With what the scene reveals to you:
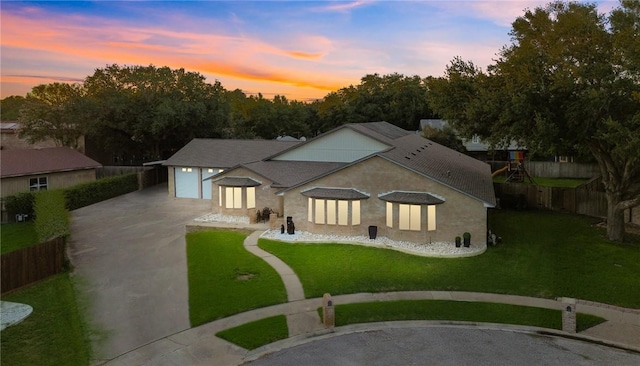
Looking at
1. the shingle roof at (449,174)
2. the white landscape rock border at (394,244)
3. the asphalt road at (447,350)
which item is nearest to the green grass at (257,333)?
the asphalt road at (447,350)

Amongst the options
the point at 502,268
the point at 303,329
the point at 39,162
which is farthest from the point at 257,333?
the point at 39,162

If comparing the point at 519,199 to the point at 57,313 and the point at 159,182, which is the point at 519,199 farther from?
the point at 159,182

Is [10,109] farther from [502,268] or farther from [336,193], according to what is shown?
[502,268]

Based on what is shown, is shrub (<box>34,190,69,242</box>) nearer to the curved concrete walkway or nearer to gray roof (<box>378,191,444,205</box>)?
the curved concrete walkway

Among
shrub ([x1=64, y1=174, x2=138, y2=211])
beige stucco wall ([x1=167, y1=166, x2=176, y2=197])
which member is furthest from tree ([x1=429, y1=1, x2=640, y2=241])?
shrub ([x1=64, y1=174, x2=138, y2=211])

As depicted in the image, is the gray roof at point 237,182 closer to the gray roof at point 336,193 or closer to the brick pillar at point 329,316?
the gray roof at point 336,193
